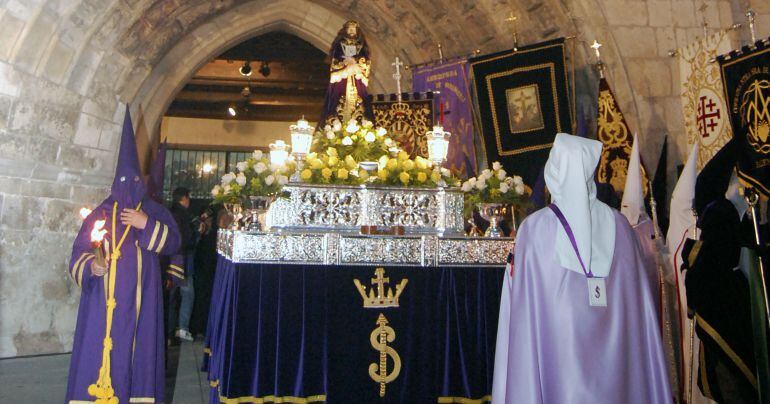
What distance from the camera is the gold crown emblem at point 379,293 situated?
3469mm

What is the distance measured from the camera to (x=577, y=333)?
2279 millimetres

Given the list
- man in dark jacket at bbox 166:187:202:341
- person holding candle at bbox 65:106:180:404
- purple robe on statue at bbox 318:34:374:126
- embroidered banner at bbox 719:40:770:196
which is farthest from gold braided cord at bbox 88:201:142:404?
embroidered banner at bbox 719:40:770:196

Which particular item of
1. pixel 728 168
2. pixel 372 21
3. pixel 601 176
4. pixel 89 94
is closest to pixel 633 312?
pixel 728 168

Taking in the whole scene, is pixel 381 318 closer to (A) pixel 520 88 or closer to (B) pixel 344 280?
(B) pixel 344 280

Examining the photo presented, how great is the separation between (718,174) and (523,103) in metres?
3.59

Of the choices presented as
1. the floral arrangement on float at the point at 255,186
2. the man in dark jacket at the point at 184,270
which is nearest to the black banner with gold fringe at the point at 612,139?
the floral arrangement on float at the point at 255,186

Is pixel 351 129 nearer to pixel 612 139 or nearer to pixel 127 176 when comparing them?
pixel 127 176

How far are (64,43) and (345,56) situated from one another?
311 cm

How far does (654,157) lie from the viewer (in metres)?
5.86

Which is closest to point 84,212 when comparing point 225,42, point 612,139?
point 612,139

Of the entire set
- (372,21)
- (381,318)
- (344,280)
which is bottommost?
(381,318)

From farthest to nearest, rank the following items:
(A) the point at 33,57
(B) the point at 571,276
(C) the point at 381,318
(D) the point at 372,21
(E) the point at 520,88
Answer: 1. (D) the point at 372,21
2. (E) the point at 520,88
3. (A) the point at 33,57
4. (C) the point at 381,318
5. (B) the point at 571,276

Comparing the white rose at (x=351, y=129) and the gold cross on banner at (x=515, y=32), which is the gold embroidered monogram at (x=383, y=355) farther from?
the gold cross on banner at (x=515, y=32)

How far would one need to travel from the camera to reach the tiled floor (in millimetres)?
4117
